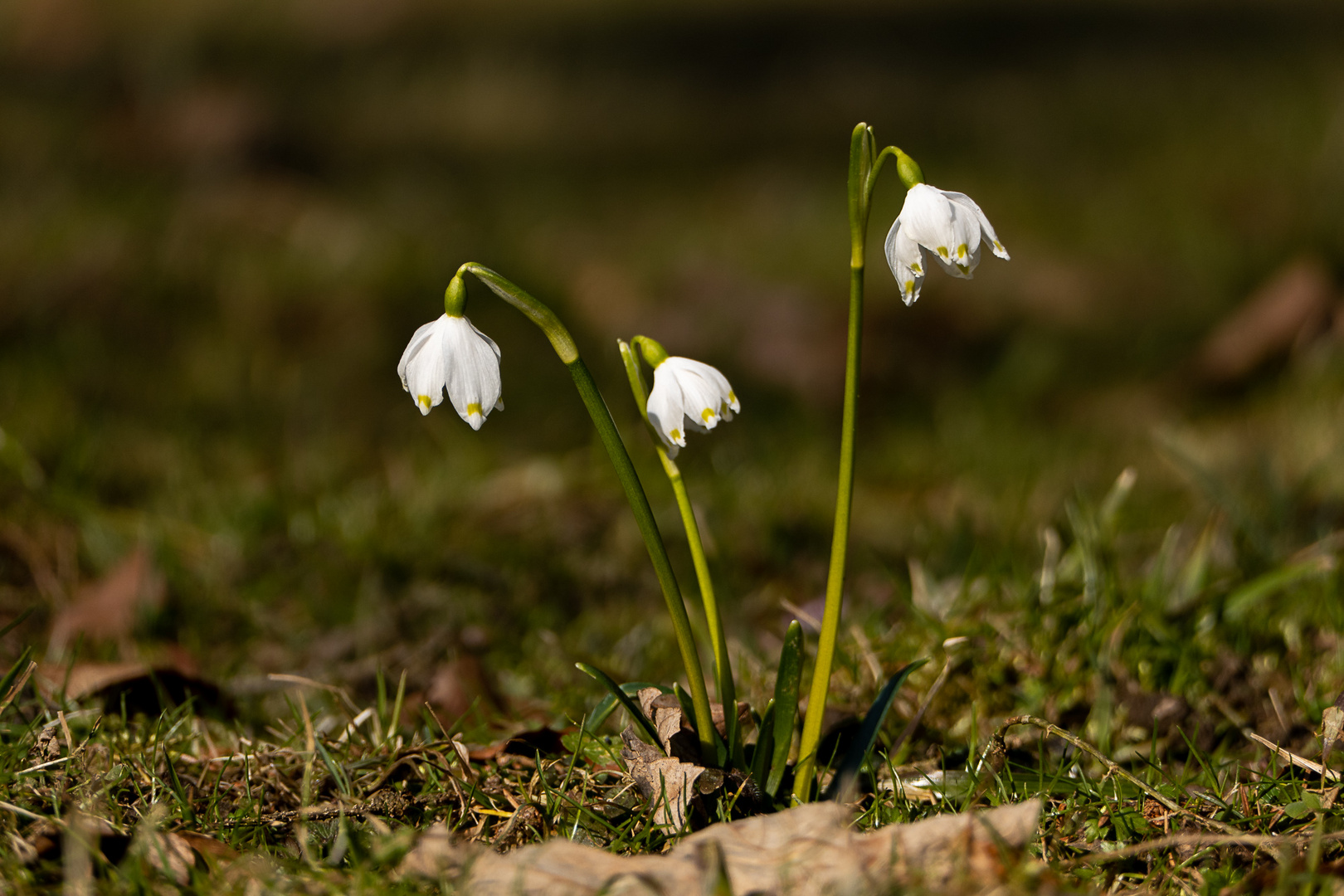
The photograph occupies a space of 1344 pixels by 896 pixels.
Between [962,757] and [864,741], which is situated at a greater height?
[864,741]

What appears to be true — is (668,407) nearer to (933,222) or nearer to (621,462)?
(621,462)

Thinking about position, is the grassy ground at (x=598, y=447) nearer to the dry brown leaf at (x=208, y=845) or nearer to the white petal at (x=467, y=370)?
the dry brown leaf at (x=208, y=845)

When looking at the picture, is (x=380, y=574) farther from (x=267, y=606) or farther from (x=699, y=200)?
(x=699, y=200)

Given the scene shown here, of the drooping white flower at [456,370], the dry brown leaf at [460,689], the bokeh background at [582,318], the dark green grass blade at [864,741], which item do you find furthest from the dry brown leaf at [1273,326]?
the drooping white flower at [456,370]

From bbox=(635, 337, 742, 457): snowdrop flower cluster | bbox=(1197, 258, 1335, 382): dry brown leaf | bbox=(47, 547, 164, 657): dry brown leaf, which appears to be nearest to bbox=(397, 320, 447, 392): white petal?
bbox=(635, 337, 742, 457): snowdrop flower cluster

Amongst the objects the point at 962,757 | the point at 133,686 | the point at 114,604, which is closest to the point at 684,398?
the point at 962,757

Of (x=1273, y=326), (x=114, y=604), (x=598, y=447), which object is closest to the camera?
(x=114, y=604)
